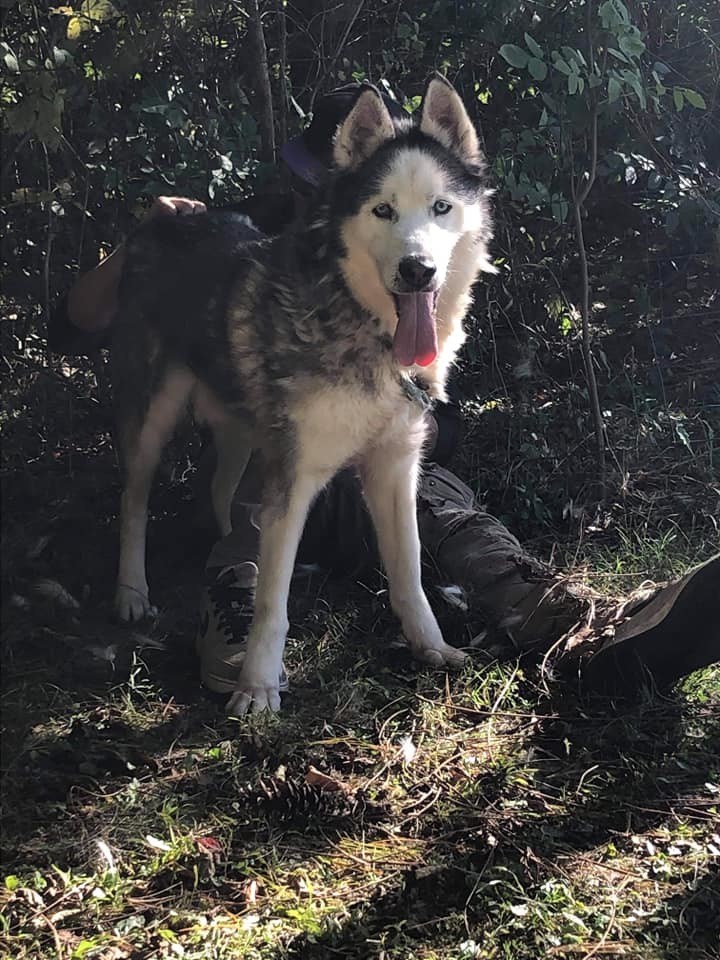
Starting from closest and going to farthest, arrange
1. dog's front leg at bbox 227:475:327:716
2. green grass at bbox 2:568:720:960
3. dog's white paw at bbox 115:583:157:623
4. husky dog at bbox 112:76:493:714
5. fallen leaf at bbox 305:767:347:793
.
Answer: green grass at bbox 2:568:720:960 → fallen leaf at bbox 305:767:347:793 → husky dog at bbox 112:76:493:714 → dog's front leg at bbox 227:475:327:716 → dog's white paw at bbox 115:583:157:623

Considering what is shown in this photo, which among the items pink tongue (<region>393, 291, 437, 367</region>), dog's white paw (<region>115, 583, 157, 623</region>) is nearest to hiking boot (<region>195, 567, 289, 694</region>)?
dog's white paw (<region>115, 583, 157, 623</region>)

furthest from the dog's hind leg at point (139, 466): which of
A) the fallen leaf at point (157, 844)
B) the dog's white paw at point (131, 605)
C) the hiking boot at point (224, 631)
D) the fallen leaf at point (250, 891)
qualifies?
the fallen leaf at point (250, 891)

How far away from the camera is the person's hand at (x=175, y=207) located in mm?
3135

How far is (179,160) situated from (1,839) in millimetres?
2387

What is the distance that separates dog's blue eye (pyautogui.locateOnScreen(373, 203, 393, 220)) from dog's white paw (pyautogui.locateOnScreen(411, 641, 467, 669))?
46.6 inches

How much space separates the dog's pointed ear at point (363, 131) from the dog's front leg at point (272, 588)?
83cm

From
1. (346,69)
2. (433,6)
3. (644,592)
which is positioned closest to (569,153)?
(433,6)

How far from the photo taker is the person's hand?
10.3ft

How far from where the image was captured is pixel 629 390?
152 inches

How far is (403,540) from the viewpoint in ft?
8.91

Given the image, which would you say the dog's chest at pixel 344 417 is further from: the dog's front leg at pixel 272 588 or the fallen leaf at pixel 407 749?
the fallen leaf at pixel 407 749

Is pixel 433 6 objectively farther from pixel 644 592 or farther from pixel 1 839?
pixel 1 839

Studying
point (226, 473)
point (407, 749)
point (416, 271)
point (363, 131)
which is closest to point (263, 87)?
point (363, 131)

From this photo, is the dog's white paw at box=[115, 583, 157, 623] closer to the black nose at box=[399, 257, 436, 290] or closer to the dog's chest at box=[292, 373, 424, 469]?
the dog's chest at box=[292, 373, 424, 469]
